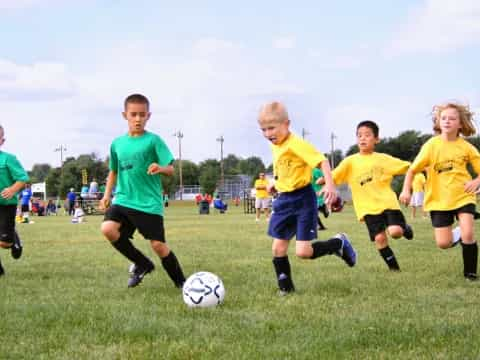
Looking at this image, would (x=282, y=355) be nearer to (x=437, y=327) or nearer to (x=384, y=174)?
(x=437, y=327)

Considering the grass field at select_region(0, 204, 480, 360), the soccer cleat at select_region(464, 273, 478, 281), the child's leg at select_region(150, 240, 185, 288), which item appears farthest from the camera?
the soccer cleat at select_region(464, 273, 478, 281)

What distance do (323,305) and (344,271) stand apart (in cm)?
235

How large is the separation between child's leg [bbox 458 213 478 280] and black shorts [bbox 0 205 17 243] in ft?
17.6

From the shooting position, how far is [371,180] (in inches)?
308

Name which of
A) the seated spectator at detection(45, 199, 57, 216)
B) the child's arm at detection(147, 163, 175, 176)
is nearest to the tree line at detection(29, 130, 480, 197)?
the seated spectator at detection(45, 199, 57, 216)

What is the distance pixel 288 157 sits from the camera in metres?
5.89

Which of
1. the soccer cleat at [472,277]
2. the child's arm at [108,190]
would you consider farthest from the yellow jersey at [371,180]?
the child's arm at [108,190]

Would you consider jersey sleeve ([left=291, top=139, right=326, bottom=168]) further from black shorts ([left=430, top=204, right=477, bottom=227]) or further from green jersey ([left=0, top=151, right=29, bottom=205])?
green jersey ([left=0, top=151, right=29, bottom=205])

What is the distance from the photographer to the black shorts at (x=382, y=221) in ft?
25.1

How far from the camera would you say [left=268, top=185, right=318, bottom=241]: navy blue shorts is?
5.99 meters

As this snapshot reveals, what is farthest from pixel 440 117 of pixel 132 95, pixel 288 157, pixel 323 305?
pixel 132 95

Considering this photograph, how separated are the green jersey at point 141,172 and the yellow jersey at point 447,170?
292cm

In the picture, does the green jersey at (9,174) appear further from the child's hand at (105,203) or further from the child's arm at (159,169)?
the child's arm at (159,169)

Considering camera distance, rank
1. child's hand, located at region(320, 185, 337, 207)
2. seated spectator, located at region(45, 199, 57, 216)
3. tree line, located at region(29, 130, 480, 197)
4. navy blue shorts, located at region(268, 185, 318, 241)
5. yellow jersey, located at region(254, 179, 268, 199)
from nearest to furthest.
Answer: child's hand, located at region(320, 185, 337, 207)
navy blue shorts, located at region(268, 185, 318, 241)
yellow jersey, located at region(254, 179, 268, 199)
seated spectator, located at region(45, 199, 57, 216)
tree line, located at region(29, 130, 480, 197)
